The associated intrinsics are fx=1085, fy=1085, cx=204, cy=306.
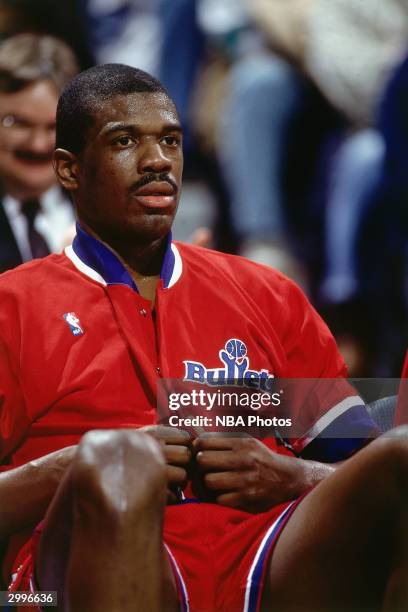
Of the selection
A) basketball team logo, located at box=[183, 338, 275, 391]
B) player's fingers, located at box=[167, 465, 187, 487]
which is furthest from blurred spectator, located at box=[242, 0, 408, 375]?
player's fingers, located at box=[167, 465, 187, 487]

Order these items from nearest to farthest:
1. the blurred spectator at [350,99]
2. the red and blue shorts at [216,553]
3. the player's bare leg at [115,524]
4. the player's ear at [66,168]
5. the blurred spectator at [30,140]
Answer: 1. the player's bare leg at [115,524]
2. the red and blue shorts at [216,553]
3. the player's ear at [66,168]
4. the blurred spectator at [30,140]
5. the blurred spectator at [350,99]

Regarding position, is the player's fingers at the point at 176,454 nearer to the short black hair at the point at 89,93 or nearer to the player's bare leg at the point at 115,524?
the player's bare leg at the point at 115,524

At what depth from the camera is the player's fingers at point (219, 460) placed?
125 cm

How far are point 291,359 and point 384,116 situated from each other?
0.89 m

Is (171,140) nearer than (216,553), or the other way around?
(216,553)

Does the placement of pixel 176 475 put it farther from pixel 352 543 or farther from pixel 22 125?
pixel 22 125

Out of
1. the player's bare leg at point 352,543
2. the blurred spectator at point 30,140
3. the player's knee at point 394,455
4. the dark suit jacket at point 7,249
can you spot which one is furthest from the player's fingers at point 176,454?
the blurred spectator at point 30,140

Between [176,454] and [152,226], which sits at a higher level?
[152,226]

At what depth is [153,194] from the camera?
4.60ft

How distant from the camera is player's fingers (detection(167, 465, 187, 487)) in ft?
3.95

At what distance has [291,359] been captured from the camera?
4.76 feet

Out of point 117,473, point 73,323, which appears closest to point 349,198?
point 73,323

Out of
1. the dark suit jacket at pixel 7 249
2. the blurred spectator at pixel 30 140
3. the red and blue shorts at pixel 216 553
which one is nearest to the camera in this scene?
the red and blue shorts at pixel 216 553

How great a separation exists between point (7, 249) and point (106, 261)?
1.67 ft
